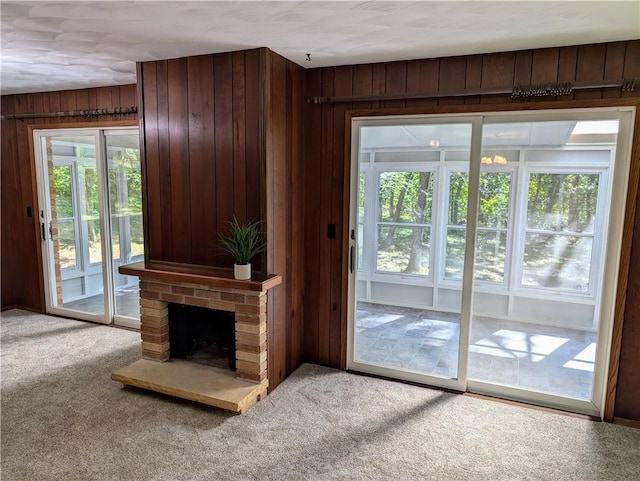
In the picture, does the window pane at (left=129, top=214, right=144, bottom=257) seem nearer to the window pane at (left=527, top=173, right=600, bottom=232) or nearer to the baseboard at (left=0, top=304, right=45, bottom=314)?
the baseboard at (left=0, top=304, right=45, bottom=314)

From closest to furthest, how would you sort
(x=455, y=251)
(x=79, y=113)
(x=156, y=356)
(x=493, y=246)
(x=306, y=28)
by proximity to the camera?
(x=306, y=28)
(x=156, y=356)
(x=455, y=251)
(x=493, y=246)
(x=79, y=113)

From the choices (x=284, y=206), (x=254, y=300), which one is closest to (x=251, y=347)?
(x=254, y=300)

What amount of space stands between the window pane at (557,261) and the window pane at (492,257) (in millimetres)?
254

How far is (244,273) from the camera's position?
8.74ft

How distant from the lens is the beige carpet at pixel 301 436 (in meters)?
2.12

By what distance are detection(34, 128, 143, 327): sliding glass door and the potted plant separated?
5.94 feet

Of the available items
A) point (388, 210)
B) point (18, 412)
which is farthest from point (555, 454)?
point (18, 412)

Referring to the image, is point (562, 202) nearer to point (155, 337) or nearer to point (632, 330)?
point (632, 330)

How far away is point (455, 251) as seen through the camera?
358 centimetres

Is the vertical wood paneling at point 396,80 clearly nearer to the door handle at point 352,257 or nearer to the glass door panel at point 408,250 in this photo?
the glass door panel at point 408,250

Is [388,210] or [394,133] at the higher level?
[394,133]

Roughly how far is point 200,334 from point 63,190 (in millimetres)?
2485

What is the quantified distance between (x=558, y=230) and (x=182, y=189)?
316cm

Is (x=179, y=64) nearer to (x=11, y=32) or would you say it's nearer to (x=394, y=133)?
(x=11, y=32)
